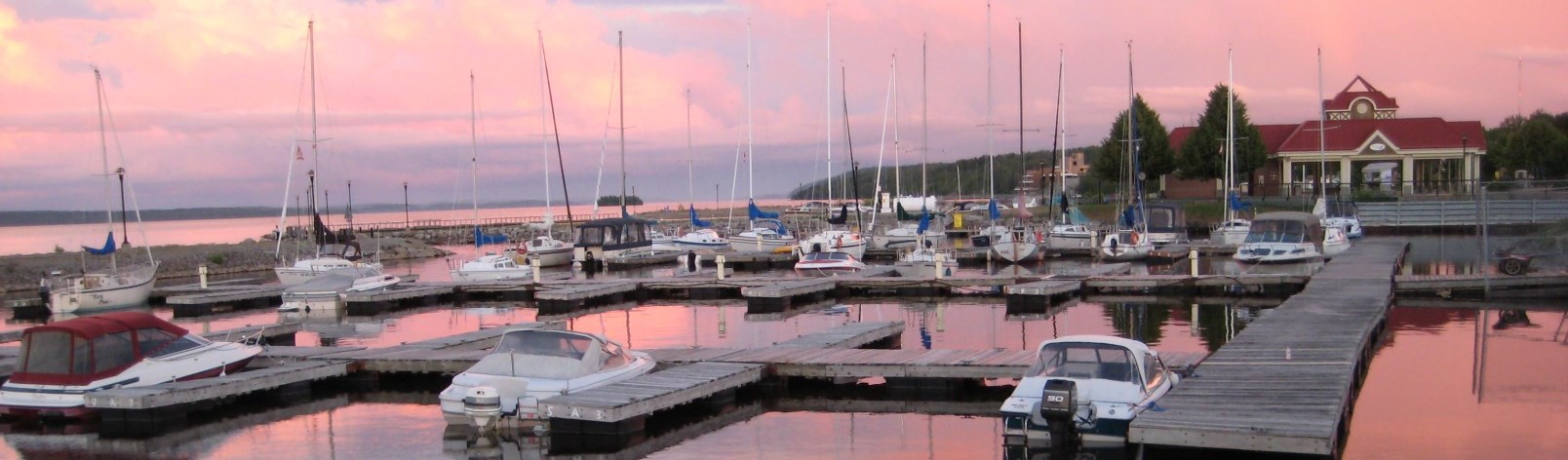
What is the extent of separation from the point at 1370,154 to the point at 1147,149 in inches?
581

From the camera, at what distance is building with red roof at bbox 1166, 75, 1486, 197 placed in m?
78.6

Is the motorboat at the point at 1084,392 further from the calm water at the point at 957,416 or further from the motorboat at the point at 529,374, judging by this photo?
the motorboat at the point at 529,374

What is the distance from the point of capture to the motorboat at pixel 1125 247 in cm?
5281

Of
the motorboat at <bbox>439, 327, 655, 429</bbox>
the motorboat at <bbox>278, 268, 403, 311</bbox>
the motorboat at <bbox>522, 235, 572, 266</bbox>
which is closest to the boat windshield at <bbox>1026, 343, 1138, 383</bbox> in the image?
the motorboat at <bbox>439, 327, 655, 429</bbox>

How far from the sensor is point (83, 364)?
19.0 metres

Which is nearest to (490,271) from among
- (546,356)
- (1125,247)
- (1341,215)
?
(1125,247)

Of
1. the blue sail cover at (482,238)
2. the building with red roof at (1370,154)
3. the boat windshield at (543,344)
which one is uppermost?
the building with red roof at (1370,154)

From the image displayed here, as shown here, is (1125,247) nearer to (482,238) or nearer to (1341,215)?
(1341,215)

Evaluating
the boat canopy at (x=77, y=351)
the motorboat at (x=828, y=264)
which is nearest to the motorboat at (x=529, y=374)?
the boat canopy at (x=77, y=351)

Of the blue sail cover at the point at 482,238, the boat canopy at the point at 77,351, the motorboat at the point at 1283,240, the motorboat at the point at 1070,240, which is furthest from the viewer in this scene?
the blue sail cover at the point at 482,238

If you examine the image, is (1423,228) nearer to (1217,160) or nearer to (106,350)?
(1217,160)

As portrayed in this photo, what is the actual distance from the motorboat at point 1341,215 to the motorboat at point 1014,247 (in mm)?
13340

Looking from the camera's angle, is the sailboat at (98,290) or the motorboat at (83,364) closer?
the motorboat at (83,364)

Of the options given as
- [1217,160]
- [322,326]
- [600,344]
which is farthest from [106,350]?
[1217,160]
